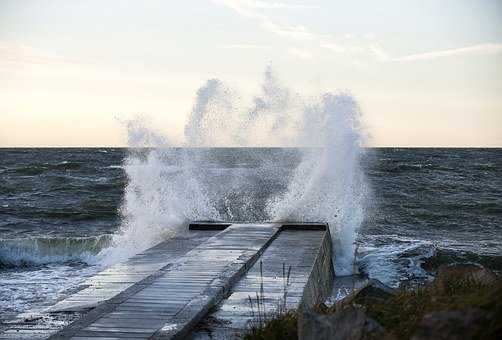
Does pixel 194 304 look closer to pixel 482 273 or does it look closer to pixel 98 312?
pixel 98 312

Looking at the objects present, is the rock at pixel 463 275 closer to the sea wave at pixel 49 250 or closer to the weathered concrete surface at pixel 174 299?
the weathered concrete surface at pixel 174 299

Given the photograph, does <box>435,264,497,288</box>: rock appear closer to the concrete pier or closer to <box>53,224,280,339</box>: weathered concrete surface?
the concrete pier

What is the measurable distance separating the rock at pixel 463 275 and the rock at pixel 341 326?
193cm

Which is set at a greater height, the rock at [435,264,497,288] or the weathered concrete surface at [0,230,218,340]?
the rock at [435,264,497,288]

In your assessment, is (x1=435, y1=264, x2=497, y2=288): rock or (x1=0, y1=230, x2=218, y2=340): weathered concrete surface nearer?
(x1=435, y1=264, x2=497, y2=288): rock

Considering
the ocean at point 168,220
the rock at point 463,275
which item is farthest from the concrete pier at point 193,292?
the rock at point 463,275

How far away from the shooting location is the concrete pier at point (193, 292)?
6577 millimetres

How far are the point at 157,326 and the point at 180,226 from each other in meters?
10.0

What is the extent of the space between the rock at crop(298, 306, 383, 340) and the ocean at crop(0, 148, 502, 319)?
4.76m

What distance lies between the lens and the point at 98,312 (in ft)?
23.1

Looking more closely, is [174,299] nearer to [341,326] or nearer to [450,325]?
[341,326]

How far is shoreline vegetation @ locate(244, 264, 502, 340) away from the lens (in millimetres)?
3572

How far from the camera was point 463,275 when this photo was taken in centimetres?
647

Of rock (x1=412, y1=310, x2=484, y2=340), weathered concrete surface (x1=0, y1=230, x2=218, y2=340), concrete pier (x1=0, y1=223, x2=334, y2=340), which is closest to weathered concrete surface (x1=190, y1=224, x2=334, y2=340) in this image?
concrete pier (x1=0, y1=223, x2=334, y2=340)
